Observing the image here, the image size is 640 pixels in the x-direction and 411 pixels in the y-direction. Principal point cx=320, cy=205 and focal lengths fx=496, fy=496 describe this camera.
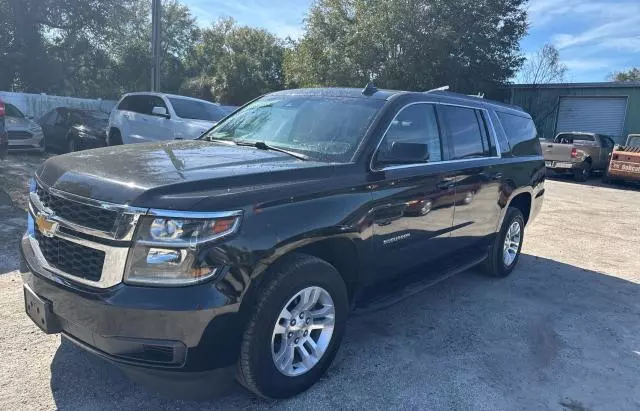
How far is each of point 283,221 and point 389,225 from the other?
1.08 metres

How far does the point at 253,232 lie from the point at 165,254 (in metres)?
0.46

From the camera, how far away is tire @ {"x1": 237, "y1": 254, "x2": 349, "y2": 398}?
2740 mm

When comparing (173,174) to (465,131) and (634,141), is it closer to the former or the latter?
(465,131)

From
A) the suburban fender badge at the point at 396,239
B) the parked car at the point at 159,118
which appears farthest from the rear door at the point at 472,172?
the parked car at the point at 159,118

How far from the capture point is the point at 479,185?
484cm

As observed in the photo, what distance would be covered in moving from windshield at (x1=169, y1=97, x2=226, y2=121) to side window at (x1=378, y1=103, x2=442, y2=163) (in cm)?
725

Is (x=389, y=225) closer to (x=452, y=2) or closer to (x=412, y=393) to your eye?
(x=412, y=393)

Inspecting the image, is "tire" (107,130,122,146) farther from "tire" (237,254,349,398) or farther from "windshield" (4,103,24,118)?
"tire" (237,254,349,398)

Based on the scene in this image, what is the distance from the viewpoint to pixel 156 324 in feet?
8.07

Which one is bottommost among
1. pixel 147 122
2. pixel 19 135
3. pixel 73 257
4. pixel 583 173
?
pixel 583 173

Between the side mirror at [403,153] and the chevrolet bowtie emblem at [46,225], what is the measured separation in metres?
2.14

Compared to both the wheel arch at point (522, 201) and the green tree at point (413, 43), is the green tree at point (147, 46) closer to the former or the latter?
the green tree at point (413, 43)

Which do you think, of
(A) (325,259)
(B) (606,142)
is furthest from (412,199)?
(B) (606,142)

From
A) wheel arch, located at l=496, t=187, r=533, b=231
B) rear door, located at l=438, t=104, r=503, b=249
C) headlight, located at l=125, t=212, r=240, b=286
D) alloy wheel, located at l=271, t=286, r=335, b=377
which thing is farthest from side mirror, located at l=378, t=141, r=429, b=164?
wheel arch, located at l=496, t=187, r=533, b=231
